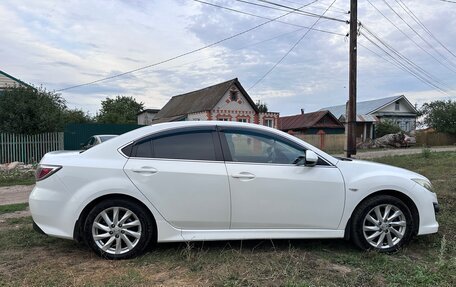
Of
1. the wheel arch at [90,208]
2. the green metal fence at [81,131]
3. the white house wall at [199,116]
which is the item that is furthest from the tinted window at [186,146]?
the white house wall at [199,116]

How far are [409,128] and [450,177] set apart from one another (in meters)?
40.6

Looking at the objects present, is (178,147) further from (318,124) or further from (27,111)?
(318,124)

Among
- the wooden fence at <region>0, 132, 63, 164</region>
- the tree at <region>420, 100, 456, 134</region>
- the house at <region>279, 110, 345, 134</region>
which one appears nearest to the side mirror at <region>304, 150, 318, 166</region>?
the wooden fence at <region>0, 132, 63, 164</region>

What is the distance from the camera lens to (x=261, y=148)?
16.0 feet

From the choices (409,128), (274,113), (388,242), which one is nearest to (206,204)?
(388,242)

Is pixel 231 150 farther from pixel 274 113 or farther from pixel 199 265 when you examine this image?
pixel 274 113

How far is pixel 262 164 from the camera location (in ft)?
15.6

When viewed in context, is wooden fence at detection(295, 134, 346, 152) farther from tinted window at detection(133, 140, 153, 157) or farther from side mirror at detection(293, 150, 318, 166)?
tinted window at detection(133, 140, 153, 157)

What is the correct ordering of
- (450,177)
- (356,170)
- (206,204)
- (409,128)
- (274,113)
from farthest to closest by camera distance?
(409,128) < (274,113) < (450,177) < (356,170) < (206,204)

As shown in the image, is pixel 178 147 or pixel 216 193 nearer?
pixel 216 193

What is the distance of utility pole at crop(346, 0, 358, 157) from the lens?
522 inches

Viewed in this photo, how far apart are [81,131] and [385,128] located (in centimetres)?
3091

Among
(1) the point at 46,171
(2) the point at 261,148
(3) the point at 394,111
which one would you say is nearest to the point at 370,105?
(3) the point at 394,111

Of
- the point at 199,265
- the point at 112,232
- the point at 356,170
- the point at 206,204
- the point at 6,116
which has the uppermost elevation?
the point at 6,116
